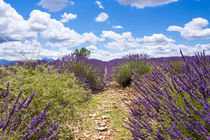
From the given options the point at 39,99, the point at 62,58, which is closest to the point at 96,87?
the point at 62,58

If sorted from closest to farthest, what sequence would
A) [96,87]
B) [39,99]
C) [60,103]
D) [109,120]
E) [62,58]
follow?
[39,99] < [60,103] < [109,120] < [96,87] < [62,58]

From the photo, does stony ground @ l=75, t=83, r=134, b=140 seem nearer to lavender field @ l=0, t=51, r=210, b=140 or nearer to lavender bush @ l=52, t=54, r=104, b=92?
Result: lavender field @ l=0, t=51, r=210, b=140

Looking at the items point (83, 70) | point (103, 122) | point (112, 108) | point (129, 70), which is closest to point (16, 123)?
point (103, 122)

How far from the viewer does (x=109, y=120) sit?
323 centimetres

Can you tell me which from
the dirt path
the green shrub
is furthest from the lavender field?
the green shrub

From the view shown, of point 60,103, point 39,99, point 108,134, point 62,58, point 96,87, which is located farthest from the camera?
point 62,58

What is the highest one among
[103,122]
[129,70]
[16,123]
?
[129,70]

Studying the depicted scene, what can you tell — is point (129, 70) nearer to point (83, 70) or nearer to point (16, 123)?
point (83, 70)

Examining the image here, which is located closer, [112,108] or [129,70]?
[112,108]

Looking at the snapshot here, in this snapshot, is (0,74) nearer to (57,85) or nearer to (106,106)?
(57,85)

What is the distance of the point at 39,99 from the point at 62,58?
415 centimetres

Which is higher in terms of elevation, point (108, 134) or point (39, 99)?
point (39, 99)

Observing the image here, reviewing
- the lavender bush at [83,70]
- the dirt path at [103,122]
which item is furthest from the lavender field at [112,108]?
the lavender bush at [83,70]

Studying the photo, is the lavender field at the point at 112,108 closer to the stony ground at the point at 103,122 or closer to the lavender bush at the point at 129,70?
the stony ground at the point at 103,122
